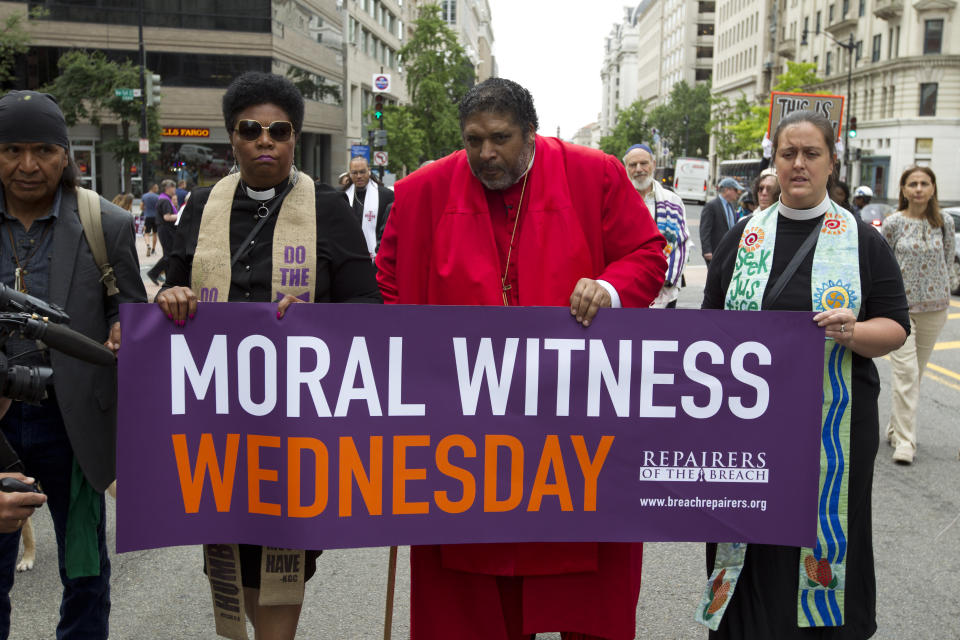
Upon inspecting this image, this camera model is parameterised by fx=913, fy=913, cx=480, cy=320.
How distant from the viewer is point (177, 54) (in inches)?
1809

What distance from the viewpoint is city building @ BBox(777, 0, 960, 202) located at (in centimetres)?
5644

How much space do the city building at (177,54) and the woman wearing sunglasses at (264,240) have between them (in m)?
43.4

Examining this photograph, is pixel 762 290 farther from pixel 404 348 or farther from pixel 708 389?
pixel 404 348

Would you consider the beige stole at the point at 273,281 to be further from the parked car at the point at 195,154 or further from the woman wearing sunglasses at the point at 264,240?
the parked car at the point at 195,154

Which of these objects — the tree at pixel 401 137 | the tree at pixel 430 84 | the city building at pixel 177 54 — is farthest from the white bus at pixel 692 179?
the city building at pixel 177 54

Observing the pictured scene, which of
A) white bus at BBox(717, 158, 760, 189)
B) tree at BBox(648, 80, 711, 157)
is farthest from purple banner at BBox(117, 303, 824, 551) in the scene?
tree at BBox(648, 80, 711, 157)

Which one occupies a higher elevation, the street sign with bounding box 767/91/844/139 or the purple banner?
the street sign with bounding box 767/91/844/139

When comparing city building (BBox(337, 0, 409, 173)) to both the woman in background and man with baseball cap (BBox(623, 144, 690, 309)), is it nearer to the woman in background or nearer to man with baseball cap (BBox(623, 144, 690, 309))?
man with baseball cap (BBox(623, 144, 690, 309))

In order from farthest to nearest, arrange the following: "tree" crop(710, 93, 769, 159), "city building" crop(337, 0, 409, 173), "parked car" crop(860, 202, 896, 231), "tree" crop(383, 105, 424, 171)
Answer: "tree" crop(710, 93, 769, 159) < "city building" crop(337, 0, 409, 173) < "tree" crop(383, 105, 424, 171) < "parked car" crop(860, 202, 896, 231)

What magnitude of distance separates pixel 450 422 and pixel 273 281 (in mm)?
786

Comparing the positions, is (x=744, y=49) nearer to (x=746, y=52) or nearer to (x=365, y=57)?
(x=746, y=52)

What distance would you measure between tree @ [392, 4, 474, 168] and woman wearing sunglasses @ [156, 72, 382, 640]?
44051 mm

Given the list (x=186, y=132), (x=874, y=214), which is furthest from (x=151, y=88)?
(x=874, y=214)

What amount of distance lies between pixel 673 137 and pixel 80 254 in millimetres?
112433
